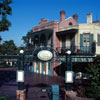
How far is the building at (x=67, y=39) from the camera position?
20875 mm

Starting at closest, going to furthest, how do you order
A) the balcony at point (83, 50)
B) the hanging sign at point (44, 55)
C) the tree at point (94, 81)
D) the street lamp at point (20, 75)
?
the tree at point (94, 81) → the street lamp at point (20, 75) → the hanging sign at point (44, 55) → the balcony at point (83, 50)

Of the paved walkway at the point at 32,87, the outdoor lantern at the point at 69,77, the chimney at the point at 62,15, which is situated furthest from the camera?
the chimney at the point at 62,15

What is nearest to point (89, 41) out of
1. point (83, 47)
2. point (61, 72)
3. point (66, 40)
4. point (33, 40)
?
point (83, 47)

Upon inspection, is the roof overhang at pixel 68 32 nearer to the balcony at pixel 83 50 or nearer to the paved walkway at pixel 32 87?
the balcony at pixel 83 50

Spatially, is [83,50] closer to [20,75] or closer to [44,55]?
[44,55]

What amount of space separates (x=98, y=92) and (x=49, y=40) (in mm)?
17623

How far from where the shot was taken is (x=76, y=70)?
22.0m

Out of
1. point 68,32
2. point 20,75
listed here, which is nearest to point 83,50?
point 68,32

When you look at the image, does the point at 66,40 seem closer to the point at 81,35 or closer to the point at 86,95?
the point at 81,35

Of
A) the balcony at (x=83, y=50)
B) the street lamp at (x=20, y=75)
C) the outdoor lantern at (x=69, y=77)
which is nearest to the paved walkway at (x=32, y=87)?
the street lamp at (x=20, y=75)

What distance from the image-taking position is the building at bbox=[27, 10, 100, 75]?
822 inches

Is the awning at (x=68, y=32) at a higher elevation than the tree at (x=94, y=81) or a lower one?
higher

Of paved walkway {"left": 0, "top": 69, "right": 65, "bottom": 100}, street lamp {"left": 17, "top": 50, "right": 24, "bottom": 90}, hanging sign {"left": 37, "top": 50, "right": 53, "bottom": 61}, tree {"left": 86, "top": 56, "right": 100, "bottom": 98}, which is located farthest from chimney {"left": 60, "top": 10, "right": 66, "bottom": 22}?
street lamp {"left": 17, "top": 50, "right": 24, "bottom": 90}

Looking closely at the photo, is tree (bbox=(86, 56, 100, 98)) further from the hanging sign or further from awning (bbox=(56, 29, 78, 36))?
awning (bbox=(56, 29, 78, 36))
